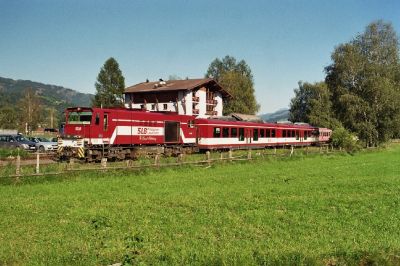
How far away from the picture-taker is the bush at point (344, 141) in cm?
4966

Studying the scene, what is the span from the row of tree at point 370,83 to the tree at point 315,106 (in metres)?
8.78

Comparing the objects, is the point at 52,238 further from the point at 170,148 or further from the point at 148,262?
the point at 170,148

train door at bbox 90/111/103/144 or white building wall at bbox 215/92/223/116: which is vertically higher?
white building wall at bbox 215/92/223/116

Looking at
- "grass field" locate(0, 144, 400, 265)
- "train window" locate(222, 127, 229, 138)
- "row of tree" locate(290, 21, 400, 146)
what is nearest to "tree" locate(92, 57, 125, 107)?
"row of tree" locate(290, 21, 400, 146)

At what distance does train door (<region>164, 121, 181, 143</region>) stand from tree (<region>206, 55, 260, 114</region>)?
169 feet

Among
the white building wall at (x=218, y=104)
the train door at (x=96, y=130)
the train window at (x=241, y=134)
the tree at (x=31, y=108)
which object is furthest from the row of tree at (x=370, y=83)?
the tree at (x=31, y=108)

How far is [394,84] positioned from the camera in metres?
60.6

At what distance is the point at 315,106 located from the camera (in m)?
84.1

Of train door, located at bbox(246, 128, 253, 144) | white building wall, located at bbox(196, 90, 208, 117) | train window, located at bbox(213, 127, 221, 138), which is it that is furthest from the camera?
white building wall, located at bbox(196, 90, 208, 117)

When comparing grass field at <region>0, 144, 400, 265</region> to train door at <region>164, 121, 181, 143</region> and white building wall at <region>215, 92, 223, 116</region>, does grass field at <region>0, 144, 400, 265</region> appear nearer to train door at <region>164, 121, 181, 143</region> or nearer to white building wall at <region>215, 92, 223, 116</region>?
train door at <region>164, 121, 181, 143</region>

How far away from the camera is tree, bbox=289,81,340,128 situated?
80062 millimetres

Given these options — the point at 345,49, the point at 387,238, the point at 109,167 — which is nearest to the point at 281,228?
the point at 387,238

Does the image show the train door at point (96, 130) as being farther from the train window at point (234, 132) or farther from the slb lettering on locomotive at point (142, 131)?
the train window at point (234, 132)

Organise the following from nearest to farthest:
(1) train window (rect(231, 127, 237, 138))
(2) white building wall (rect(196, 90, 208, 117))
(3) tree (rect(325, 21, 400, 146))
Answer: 1. (1) train window (rect(231, 127, 237, 138))
2. (3) tree (rect(325, 21, 400, 146))
3. (2) white building wall (rect(196, 90, 208, 117))
